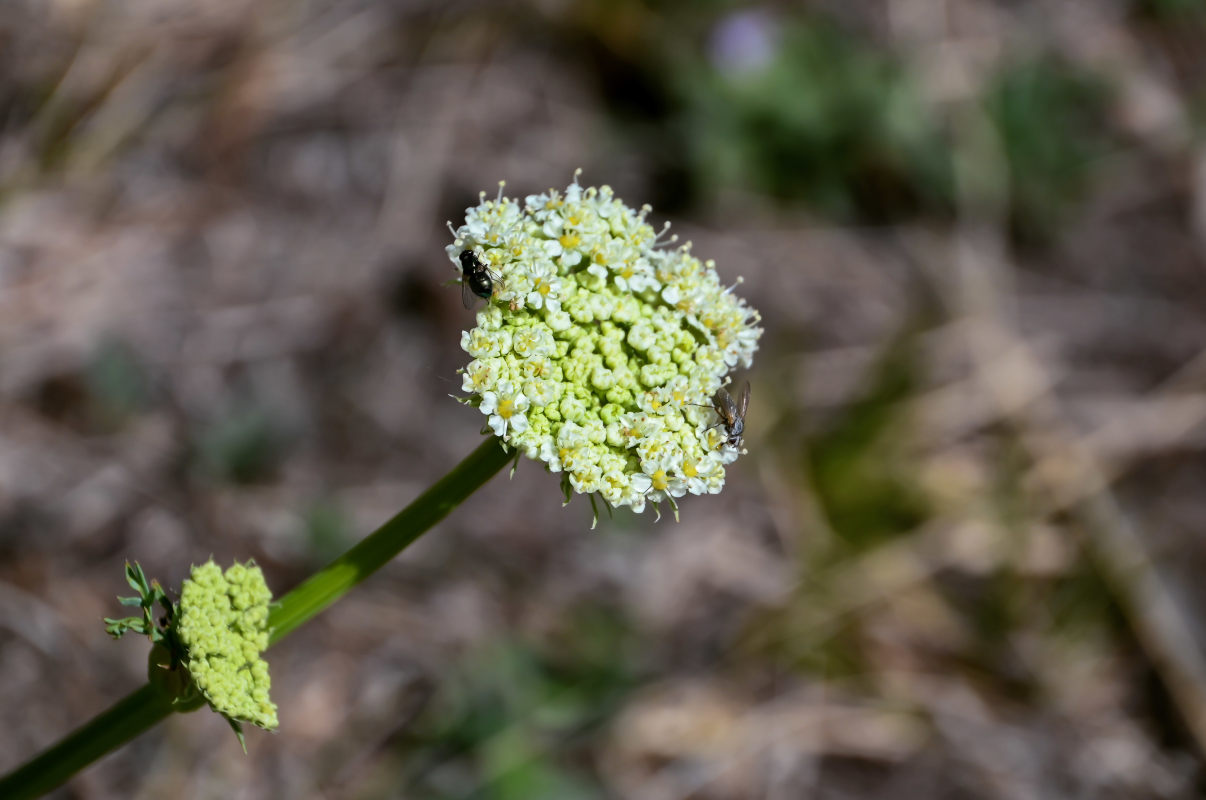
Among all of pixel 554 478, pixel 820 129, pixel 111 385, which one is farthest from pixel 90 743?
pixel 820 129

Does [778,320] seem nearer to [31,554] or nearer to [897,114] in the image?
[897,114]

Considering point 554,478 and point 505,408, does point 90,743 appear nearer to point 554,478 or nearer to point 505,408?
point 505,408

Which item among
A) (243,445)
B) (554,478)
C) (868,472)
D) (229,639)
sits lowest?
(229,639)

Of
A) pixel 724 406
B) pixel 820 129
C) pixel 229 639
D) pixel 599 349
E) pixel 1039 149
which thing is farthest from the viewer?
pixel 1039 149

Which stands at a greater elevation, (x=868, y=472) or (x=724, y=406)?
(x=868, y=472)

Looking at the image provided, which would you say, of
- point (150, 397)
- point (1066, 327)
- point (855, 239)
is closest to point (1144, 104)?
point (1066, 327)

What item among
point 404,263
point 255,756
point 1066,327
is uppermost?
point 404,263

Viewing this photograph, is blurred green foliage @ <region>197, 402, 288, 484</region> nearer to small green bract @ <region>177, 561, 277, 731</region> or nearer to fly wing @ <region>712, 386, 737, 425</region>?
small green bract @ <region>177, 561, 277, 731</region>
